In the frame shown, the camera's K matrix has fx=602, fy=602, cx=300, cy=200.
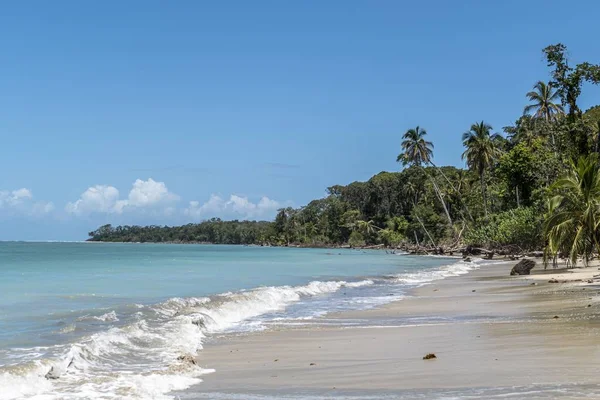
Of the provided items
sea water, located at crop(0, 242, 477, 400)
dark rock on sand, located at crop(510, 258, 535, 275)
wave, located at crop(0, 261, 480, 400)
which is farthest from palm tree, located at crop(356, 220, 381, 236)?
wave, located at crop(0, 261, 480, 400)

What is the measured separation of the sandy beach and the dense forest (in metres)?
4.47

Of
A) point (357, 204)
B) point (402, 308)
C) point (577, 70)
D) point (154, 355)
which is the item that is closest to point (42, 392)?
point (154, 355)

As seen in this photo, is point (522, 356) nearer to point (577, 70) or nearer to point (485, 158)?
point (577, 70)

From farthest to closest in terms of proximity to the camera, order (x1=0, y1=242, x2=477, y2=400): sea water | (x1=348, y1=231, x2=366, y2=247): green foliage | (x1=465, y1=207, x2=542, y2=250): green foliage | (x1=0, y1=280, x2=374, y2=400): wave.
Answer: (x1=348, y1=231, x2=366, y2=247): green foliage → (x1=465, y1=207, x2=542, y2=250): green foliage → (x1=0, y1=242, x2=477, y2=400): sea water → (x1=0, y1=280, x2=374, y2=400): wave

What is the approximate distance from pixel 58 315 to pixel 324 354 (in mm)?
9075

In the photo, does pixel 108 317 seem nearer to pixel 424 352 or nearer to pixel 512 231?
pixel 424 352

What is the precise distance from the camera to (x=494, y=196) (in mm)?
75250

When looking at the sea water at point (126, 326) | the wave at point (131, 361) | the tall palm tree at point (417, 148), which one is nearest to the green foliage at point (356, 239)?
the tall palm tree at point (417, 148)

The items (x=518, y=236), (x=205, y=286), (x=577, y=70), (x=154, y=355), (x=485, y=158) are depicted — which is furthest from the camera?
(x=485, y=158)

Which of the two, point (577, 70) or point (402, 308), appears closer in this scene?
point (402, 308)

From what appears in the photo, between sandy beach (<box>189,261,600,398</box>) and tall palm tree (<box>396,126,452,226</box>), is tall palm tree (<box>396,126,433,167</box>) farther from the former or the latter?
Answer: sandy beach (<box>189,261,600,398</box>)

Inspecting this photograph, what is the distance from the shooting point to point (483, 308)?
49.8 feet

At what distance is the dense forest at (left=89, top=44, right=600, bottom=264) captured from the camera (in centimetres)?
1884

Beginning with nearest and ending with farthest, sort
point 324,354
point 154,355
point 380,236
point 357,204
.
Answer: point 324,354, point 154,355, point 380,236, point 357,204
